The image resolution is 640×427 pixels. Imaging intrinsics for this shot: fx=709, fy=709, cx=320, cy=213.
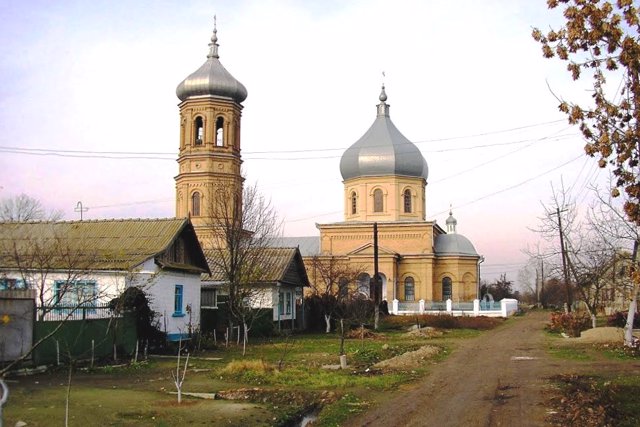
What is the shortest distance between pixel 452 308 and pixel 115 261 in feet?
116

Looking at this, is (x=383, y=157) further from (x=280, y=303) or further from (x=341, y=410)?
(x=341, y=410)

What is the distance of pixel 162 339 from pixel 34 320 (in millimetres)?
6798

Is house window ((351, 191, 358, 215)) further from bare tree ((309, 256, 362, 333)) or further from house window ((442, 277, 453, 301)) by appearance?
house window ((442, 277, 453, 301))

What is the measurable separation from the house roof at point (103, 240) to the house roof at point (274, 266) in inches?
160

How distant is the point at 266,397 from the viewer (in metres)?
14.2

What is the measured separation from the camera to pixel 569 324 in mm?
35906

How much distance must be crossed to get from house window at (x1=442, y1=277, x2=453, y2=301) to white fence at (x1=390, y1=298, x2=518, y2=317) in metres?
2.99

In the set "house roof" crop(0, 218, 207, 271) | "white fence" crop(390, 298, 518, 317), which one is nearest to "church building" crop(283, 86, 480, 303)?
"white fence" crop(390, 298, 518, 317)

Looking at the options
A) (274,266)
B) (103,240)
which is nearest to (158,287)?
(103,240)

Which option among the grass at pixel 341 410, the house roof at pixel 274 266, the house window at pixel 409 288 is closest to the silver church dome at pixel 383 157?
the house window at pixel 409 288

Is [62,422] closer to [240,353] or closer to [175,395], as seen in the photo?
[175,395]

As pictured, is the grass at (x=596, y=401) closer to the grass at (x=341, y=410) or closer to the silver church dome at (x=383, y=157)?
the grass at (x=341, y=410)

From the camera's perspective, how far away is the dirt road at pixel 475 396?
11.6 meters

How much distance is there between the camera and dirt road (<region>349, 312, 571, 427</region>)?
11.6 meters
